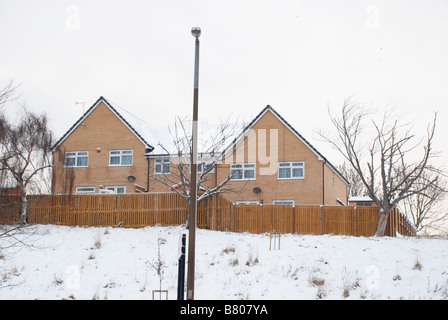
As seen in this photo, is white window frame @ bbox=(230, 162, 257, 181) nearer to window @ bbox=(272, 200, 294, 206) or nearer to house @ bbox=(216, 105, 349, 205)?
house @ bbox=(216, 105, 349, 205)

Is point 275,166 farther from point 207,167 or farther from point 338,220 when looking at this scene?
point 338,220

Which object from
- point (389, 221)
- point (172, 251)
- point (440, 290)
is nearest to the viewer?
point (440, 290)

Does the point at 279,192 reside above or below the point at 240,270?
above

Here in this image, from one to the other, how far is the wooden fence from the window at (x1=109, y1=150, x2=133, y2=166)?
8.21 m

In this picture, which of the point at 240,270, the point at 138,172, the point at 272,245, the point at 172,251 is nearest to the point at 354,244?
the point at 272,245

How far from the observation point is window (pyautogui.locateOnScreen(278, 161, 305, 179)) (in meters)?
36.5

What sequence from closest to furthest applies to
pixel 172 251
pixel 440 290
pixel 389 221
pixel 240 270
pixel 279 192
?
pixel 440 290 → pixel 240 270 → pixel 172 251 → pixel 389 221 → pixel 279 192

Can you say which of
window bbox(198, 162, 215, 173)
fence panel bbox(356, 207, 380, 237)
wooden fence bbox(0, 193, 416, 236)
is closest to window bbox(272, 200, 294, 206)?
window bbox(198, 162, 215, 173)

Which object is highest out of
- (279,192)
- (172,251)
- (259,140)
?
(259,140)

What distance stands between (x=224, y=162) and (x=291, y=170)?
4673mm

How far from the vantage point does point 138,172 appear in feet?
128
